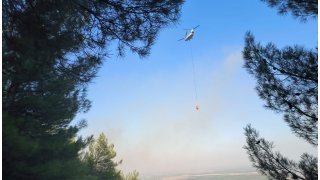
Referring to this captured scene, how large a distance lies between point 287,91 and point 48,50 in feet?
4.49

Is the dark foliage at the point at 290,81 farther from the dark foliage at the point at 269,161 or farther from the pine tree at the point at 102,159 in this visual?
the pine tree at the point at 102,159

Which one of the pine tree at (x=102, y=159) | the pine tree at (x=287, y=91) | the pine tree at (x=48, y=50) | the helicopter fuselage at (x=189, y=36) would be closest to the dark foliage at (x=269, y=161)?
the pine tree at (x=287, y=91)

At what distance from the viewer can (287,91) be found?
6.66 feet

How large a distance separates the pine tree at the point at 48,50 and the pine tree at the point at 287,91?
0.71 meters

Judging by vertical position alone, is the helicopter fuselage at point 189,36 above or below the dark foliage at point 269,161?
above

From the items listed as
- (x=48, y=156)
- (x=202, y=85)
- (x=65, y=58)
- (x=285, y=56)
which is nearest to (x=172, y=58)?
(x=202, y=85)

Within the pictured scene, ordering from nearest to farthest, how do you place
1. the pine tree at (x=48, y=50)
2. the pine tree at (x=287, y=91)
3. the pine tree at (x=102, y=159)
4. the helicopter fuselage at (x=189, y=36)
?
the pine tree at (x=287, y=91) < the pine tree at (x=48, y=50) < the helicopter fuselage at (x=189, y=36) < the pine tree at (x=102, y=159)

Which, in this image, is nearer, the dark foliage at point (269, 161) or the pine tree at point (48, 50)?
the dark foliage at point (269, 161)

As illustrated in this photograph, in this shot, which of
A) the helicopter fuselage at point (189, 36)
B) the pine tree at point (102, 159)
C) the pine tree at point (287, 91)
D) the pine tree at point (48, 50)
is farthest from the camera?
the pine tree at point (102, 159)

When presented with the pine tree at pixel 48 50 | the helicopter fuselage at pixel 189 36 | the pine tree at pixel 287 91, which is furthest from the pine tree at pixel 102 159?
the pine tree at pixel 287 91

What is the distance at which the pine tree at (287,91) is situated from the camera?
192 cm

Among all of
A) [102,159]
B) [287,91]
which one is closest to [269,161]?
[287,91]

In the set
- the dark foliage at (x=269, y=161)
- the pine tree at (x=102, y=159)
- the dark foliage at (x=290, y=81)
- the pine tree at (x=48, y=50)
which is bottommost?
the dark foliage at (x=269, y=161)

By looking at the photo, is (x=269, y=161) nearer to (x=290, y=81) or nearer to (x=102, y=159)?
(x=290, y=81)
